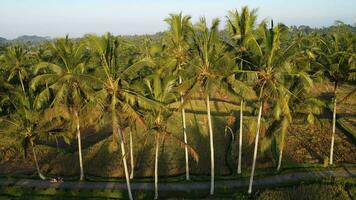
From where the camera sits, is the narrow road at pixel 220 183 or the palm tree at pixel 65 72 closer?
the palm tree at pixel 65 72

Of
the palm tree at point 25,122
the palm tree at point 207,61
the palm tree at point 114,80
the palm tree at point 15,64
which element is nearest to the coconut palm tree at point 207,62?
the palm tree at point 207,61

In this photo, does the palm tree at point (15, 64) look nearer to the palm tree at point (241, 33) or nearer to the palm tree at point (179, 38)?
the palm tree at point (179, 38)

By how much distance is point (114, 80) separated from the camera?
64.8 ft

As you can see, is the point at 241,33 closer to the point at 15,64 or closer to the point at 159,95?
the point at 159,95

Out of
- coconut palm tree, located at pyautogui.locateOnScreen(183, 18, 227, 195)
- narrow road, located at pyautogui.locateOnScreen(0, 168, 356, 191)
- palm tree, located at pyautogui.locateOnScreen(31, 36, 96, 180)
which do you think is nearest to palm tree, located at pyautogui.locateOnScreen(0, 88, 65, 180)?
palm tree, located at pyautogui.locateOnScreen(31, 36, 96, 180)

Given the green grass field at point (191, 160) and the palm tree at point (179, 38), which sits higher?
the palm tree at point (179, 38)

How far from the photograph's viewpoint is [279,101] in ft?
65.1

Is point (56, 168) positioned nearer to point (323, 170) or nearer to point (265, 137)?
point (265, 137)

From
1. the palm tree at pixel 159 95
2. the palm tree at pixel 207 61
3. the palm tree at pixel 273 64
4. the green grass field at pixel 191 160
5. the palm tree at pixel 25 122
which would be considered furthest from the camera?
the green grass field at pixel 191 160

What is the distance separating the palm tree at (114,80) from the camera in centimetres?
1927

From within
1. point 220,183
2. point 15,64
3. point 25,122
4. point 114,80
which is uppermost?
point 114,80

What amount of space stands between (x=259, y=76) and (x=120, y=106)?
26.9 ft

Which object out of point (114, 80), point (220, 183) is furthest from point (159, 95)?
point (220, 183)

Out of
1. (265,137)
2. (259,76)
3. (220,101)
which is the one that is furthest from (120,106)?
(220,101)
